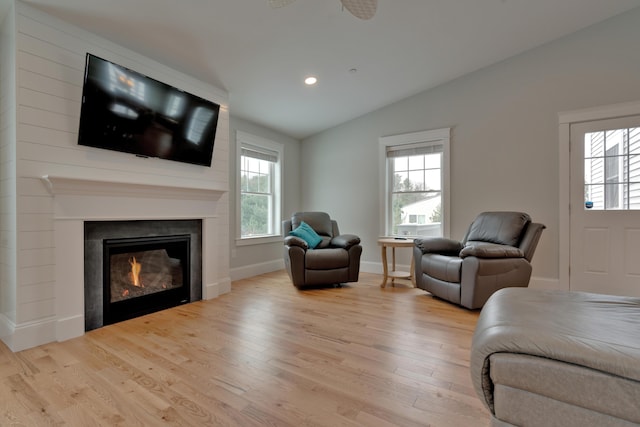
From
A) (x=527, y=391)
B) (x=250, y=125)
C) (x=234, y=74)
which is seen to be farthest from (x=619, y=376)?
(x=250, y=125)

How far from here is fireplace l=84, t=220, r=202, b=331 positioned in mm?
2486

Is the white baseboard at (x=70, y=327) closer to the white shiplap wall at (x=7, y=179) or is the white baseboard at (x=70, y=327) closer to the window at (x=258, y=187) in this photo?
the white shiplap wall at (x=7, y=179)

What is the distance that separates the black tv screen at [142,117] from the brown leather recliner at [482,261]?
2799mm

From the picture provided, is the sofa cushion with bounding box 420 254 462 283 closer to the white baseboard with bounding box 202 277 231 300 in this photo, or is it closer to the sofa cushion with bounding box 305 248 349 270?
the sofa cushion with bounding box 305 248 349 270

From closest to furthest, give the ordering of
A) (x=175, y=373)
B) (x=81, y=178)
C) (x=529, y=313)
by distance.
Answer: (x=529, y=313)
(x=175, y=373)
(x=81, y=178)

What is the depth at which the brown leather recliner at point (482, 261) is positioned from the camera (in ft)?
9.34

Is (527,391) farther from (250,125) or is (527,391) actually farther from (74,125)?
(250,125)

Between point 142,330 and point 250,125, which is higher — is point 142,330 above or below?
below

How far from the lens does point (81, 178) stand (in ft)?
7.57

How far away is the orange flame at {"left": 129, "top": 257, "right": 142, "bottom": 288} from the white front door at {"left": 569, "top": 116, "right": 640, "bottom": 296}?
474 centimetres

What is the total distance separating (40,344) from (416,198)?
14.4ft

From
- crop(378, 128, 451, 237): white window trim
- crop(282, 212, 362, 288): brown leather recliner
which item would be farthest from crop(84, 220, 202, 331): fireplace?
crop(378, 128, 451, 237): white window trim

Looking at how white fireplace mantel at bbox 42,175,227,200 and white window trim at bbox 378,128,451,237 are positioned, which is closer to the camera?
white fireplace mantel at bbox 42,175,227,200

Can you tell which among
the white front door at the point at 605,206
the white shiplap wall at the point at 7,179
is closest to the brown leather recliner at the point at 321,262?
the white shiplap wall at the point at 7,179
